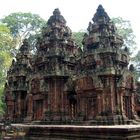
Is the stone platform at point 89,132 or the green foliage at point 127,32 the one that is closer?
the stone platform at point 89,132

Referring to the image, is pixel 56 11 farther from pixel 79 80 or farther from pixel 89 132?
pixel 89 132

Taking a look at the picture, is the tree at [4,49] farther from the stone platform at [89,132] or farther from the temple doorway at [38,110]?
the stone platform at [89,132]

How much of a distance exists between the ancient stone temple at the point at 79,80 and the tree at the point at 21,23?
40.5 ft

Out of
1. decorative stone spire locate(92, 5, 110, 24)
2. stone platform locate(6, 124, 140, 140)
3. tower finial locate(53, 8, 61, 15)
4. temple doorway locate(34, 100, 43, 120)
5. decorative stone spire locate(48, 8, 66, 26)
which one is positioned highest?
tower finial locate(53, 8, 61, 15)

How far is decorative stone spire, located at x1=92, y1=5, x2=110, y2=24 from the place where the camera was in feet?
52.9

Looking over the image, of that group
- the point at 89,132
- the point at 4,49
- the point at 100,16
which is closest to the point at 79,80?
the point at 100,16

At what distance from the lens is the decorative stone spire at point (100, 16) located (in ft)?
52.9

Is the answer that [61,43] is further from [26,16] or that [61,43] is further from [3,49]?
[26,16]

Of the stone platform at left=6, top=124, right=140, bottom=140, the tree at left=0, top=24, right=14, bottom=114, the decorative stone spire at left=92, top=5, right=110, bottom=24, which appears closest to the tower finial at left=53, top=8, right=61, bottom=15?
the decorative stone spire at left=92, top=5, right=110, bottom=24

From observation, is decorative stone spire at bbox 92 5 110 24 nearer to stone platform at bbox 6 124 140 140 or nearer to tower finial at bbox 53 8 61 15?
tower finial at bbox 53 8 61 15

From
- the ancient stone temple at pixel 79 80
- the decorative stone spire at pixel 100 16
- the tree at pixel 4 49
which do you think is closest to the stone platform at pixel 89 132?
the ancient stone temple at pixel 79 80

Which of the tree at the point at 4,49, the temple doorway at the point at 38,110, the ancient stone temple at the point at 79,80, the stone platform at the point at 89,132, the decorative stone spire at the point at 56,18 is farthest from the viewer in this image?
the tree at the point at 4,49

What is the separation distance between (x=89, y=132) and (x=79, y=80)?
663 cm

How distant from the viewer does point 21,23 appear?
3325 centimetres
